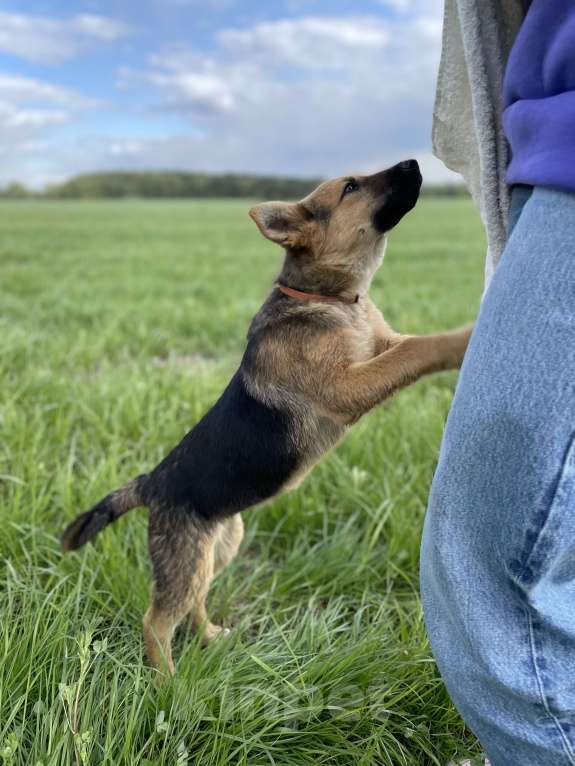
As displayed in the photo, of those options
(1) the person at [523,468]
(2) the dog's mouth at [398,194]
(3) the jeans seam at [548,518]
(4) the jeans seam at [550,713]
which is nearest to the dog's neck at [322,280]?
(2) the dog's mouth at [398,194]

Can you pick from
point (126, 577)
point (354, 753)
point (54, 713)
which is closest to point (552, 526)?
point (354, 753)

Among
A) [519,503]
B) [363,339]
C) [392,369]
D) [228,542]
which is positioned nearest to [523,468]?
[519,503]

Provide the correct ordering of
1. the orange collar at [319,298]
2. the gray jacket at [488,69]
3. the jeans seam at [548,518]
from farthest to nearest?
the orange collar at [319,298] < the gray jacket at [488,69] < the jeans seam at [548,518]

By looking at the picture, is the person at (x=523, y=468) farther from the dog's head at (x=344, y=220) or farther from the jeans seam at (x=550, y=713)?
the dog's head at (x=344, y=220)

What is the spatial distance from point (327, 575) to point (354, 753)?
42.6 inches

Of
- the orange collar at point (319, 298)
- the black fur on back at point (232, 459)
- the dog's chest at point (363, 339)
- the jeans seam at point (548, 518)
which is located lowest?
the black fur on back at point (232, 459)

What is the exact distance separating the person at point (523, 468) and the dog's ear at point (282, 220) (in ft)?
2.98

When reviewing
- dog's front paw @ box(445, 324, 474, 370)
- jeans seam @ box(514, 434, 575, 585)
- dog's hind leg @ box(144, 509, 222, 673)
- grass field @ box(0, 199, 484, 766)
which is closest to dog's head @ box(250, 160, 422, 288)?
dog's front paw @ box(445, 324, 474, 370)

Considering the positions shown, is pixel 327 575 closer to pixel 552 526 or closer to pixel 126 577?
pixel 126 577

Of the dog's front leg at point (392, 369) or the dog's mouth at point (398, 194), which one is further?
the dog's mouth at point (398, 194)

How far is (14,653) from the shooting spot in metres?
2.34

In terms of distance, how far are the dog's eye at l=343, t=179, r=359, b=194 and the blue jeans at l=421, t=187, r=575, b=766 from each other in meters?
0.97

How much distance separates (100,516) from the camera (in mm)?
2740

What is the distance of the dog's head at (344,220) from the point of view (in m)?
2.42
